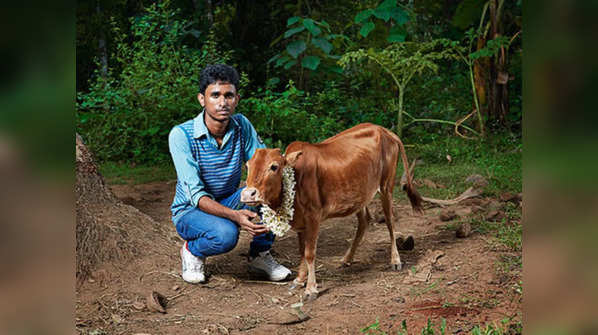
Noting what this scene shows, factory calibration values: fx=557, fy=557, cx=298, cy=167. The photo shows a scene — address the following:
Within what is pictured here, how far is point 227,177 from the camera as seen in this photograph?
396cm

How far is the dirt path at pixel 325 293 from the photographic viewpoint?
10.6ft

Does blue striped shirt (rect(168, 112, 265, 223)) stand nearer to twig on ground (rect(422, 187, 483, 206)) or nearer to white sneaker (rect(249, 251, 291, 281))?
white sneaker (rect(249, 251, 291, 281))

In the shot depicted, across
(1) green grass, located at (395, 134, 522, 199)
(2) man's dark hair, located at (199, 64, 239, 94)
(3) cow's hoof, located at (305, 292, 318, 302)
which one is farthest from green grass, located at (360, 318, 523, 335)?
(1) green grass, located at (395, 134, 522, 199)

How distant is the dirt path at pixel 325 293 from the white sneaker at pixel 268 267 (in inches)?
4.0

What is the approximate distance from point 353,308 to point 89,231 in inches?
78.8

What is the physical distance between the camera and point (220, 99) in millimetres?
3703

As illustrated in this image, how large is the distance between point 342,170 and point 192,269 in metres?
1.26

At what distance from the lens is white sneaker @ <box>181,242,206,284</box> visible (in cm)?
391

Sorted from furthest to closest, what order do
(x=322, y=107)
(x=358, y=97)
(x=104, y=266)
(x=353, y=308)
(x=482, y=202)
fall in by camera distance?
(x=358, y=97), (x=322, y=107), (x=482, y=202), (x=104, y=266), (x=353, y=308)

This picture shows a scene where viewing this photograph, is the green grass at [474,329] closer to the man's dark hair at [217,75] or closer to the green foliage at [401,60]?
the man's dark hair at [217,75]

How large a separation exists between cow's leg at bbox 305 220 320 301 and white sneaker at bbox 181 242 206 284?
2.56 feet
